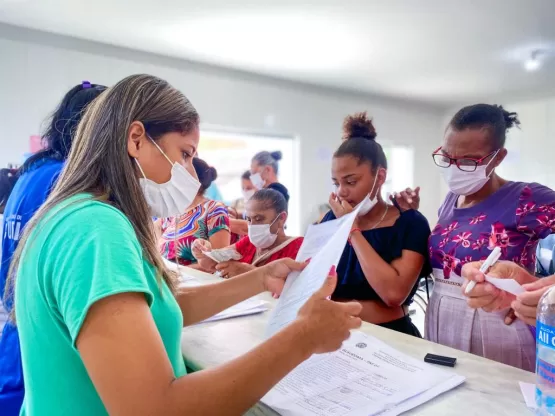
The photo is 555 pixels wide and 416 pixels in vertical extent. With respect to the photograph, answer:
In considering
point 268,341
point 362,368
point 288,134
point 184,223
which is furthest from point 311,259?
point 288,134

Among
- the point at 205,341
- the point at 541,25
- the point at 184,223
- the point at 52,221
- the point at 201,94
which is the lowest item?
the point at 205,341

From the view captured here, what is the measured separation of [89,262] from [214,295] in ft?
1.86

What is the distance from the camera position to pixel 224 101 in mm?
4801

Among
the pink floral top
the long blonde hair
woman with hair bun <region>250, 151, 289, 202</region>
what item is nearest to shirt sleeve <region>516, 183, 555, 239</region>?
the pink floral top

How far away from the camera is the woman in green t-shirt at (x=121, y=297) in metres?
0.52

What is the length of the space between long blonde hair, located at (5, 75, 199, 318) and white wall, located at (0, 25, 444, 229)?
332cm

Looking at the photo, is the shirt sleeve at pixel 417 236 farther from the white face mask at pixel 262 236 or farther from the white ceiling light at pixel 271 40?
the white ceiling light at pixel 271 40

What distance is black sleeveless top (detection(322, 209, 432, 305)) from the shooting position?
4.69ft

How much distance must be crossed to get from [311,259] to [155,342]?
1.63ft

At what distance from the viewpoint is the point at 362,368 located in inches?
33.1

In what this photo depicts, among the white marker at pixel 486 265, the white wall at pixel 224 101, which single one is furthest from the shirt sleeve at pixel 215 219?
the white wall at pixel 224 101

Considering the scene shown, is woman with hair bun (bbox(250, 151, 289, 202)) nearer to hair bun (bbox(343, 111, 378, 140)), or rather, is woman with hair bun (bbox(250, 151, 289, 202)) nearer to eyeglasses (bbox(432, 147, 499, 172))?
hair bun (bbox(343, 111, 378, 140))

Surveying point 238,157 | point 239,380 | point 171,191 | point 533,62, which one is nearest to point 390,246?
point 171,191

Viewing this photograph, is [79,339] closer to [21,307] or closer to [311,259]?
[21,307]
